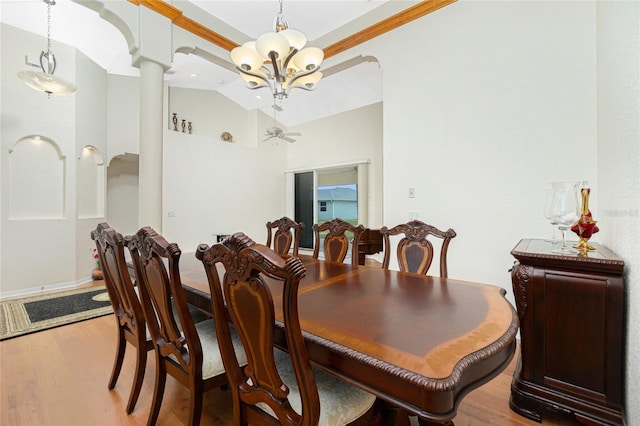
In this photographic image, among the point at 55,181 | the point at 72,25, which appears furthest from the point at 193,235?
the point at 72,25

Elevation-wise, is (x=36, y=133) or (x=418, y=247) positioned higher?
(x=36, y=133)

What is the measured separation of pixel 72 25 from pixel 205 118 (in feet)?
8.80

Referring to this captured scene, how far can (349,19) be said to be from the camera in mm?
3814

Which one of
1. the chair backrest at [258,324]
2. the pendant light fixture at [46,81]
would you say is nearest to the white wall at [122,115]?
the pendant light fixture at [46,81]

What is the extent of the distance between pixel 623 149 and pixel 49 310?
5418 millimetres

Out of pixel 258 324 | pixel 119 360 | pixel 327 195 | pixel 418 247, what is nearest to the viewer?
pixel 258 324

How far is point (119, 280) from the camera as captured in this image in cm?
165

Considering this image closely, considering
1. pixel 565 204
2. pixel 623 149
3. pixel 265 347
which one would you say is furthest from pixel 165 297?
pixel 623 149

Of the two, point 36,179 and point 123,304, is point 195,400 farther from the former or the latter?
point 36,179

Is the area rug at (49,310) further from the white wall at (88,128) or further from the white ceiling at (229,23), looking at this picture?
the white ceiling at (229,23)

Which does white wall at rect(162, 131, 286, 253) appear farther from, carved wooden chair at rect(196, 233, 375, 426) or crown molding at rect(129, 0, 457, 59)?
carved wooden chair at rect(196, 233, 375, 426)

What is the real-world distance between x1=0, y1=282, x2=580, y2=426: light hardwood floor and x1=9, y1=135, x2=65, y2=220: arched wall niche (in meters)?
2.37

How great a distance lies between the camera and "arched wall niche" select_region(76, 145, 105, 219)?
4523 mm

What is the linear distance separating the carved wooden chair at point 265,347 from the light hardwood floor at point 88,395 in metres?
0.78
